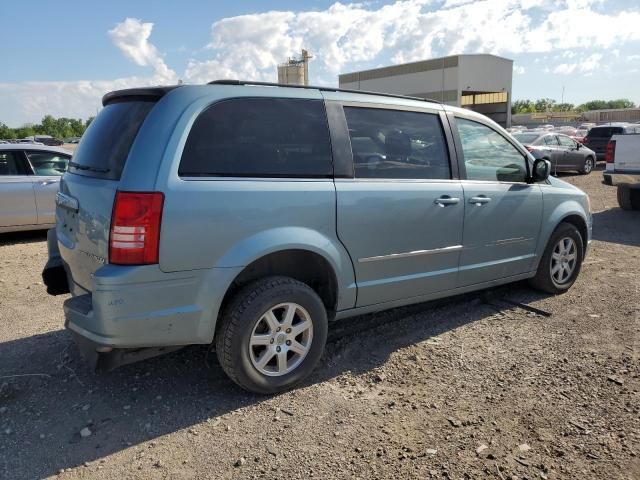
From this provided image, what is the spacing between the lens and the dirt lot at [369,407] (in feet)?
9.24

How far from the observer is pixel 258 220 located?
319 centimetres

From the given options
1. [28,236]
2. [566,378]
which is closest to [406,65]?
[28,236]

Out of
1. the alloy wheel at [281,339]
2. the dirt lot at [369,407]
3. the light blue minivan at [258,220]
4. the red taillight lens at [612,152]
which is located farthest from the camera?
the red taillight lens at [612,152]

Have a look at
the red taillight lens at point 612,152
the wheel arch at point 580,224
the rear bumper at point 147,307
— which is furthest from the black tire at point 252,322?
the red taillight lens at point 612,152

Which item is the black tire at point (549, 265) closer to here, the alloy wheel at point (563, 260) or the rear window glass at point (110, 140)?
the alloy wheel at point (563, 260)

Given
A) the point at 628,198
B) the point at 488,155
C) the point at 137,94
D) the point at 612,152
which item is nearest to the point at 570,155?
the point at 628,198

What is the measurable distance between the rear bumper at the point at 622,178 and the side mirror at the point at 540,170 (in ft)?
21.1

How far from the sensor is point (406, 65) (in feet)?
199

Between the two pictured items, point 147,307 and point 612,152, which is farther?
point 612,152

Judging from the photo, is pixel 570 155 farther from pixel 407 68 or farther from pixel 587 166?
pixel 407 68

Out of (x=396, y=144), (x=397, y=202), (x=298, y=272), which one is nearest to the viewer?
(x=298, y=272)

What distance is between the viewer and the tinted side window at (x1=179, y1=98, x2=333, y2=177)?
10.2 feet

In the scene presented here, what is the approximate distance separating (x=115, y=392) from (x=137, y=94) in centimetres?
194

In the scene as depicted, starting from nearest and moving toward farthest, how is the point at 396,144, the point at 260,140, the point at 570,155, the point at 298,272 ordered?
1. the point at 260,140
2. the point at 298,272
3. the point at 396,144
4. the point at 570,155
